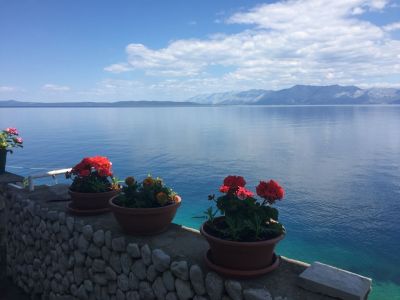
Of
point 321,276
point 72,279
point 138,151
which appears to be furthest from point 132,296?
point 138,151

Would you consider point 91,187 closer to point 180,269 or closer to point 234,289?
point 180,269

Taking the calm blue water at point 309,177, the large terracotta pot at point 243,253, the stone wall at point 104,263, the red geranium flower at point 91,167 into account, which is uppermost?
the red geranium flower at point 91,167

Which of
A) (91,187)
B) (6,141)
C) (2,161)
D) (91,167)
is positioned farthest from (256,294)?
(6,141)

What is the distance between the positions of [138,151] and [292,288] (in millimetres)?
45526

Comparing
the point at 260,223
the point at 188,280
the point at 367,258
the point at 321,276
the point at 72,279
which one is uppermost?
the point at 260,223

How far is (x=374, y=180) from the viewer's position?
108 ft

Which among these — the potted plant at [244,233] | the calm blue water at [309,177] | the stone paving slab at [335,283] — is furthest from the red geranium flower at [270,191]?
the calm blue water at [309,177]

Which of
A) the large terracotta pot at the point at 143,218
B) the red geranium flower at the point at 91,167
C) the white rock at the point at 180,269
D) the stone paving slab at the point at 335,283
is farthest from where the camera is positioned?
the red geranium flower at the point at 91,167

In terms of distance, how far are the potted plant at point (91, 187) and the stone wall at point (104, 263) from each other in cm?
21

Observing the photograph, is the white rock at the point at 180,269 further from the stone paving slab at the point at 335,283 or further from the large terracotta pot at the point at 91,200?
the large terracotta pot at the point at 91,200

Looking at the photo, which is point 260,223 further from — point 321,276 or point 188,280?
point 188,280

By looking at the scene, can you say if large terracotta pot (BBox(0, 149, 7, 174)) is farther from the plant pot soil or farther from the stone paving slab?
the stone paving slab

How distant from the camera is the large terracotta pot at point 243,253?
3.38 meters

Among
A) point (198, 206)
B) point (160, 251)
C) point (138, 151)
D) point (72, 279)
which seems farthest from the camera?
point (138, 151)
